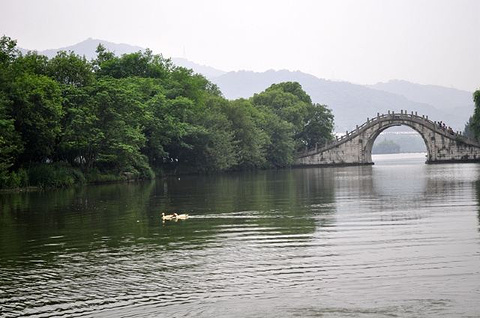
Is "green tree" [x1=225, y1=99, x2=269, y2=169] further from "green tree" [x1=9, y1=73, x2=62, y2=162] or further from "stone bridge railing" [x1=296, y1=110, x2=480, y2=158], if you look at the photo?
"green tree" [x1=9, y1=73, x2=62, y2=162]

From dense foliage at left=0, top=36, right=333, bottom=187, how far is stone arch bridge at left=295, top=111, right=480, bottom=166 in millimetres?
20068

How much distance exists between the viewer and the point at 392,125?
4665 inches

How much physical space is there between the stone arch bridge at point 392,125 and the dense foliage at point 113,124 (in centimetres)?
2007

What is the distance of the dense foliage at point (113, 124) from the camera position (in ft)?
164

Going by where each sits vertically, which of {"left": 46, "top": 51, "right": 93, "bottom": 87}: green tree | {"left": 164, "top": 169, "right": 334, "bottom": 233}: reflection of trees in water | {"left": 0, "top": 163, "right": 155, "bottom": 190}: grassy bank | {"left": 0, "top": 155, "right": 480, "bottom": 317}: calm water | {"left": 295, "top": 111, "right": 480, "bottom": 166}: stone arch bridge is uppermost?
{"left": 46, "top": 51, "right": 93, "bottom": 87}: green tree

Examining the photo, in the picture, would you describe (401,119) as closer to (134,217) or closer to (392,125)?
(392,125)

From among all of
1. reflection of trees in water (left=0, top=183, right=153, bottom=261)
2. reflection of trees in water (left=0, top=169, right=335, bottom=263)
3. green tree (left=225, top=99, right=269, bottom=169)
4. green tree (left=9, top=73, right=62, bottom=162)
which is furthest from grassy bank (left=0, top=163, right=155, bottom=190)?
green tree (left=225, top=99, right=269, bottom=169)

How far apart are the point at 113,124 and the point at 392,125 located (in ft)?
227

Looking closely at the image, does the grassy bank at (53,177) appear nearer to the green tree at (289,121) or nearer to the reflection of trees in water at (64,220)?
the reflection of trees in water at (64,220)

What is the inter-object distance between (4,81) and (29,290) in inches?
1429

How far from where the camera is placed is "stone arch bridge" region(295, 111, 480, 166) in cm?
11100

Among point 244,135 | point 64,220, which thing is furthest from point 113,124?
point 64,220

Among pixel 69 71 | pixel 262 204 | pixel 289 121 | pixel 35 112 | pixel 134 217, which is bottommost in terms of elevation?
pixel 134 217

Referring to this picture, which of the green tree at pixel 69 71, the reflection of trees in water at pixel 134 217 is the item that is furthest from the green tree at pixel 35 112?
the green tree at pixel 69 71
